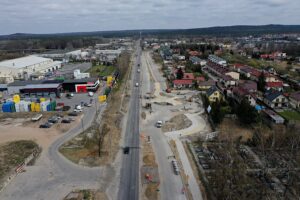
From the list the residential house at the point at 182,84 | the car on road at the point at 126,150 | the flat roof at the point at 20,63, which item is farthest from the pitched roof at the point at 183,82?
the flat roof at the point at 20,63

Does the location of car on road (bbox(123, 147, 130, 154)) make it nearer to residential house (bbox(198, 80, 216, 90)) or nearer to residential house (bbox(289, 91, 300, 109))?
residential house (bbox(289, 91, 300, 109))

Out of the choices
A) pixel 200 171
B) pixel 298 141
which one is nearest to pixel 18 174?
pixel 200 171

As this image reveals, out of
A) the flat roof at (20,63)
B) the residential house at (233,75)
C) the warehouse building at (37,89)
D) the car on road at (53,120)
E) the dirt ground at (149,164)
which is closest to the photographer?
the dirt ground at (149,164)

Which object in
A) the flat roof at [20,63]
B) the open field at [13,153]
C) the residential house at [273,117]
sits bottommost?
the open field at [13,153]

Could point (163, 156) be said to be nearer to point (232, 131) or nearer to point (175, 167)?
point (175, 167)

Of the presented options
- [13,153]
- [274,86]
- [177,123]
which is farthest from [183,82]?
[13,153]

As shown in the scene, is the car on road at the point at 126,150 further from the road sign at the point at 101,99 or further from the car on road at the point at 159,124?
the road sign at the point at 101,99
